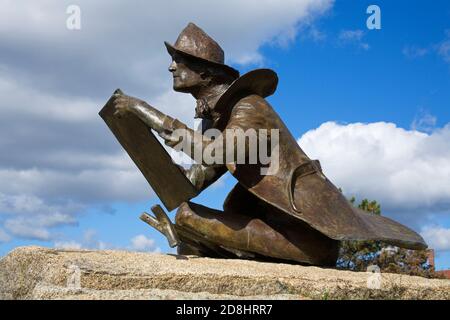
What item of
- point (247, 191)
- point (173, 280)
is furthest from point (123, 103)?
point (173, 280)

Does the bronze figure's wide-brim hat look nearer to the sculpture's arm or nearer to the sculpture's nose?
the sculpture's nose

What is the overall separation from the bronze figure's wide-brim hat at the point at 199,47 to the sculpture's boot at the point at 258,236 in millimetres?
1251

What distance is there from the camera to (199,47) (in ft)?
18.5

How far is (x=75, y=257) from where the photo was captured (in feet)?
14.7

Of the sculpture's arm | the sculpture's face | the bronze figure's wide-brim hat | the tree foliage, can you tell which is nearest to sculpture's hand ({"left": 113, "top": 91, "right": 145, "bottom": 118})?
the sculpture's arm

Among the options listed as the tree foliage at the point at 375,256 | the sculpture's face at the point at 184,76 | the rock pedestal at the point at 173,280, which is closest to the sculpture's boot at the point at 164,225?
the rock pedestal at the point at 173,280

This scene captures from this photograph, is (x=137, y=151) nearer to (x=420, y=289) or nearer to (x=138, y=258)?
(x=138, y=258)

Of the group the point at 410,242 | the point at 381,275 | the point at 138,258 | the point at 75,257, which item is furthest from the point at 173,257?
the point at 410,242

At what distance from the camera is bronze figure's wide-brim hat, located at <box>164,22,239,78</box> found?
18.4 ft

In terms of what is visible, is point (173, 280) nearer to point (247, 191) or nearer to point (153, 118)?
point (153, 118)

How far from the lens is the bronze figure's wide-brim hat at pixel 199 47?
562 cm

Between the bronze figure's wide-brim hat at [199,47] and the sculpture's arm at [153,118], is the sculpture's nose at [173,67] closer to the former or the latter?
the bronze figure's wide-brim hat at [199,47]

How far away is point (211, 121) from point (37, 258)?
6.29 ft
